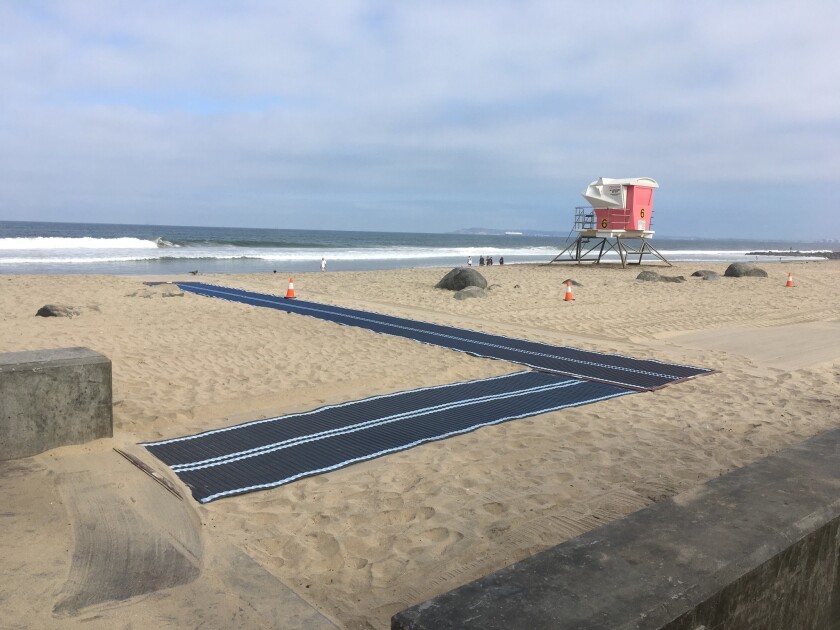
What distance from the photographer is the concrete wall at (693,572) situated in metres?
1.97

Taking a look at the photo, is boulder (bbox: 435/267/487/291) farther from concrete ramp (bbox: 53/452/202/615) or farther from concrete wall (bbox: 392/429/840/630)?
concrete wall (bbox: 392/429/840/630)

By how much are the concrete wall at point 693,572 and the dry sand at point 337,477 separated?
955 mm

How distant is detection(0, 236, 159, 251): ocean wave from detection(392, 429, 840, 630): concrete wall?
138 feet

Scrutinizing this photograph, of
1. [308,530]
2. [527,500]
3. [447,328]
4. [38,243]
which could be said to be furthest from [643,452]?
[38,243]

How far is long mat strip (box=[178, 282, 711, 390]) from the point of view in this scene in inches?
305

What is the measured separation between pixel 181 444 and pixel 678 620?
13.4 ft

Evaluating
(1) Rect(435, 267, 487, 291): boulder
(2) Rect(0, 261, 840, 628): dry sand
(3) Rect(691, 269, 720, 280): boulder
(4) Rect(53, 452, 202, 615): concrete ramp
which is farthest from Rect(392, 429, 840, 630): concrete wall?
(3) Rect(691, 269, 720, 280): boulder

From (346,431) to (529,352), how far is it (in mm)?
4299

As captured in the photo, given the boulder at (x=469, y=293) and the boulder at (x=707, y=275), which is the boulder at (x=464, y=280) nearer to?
the boulder at (x=469, y=293)

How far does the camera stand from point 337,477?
4508mm

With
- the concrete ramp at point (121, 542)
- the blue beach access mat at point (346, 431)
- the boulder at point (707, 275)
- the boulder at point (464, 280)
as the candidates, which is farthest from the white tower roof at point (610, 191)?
the concrete ramp at point (121, 542)

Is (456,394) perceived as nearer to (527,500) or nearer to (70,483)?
(527,500)

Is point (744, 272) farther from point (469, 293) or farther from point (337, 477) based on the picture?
point (337, 477)

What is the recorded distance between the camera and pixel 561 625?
189 centimetres
